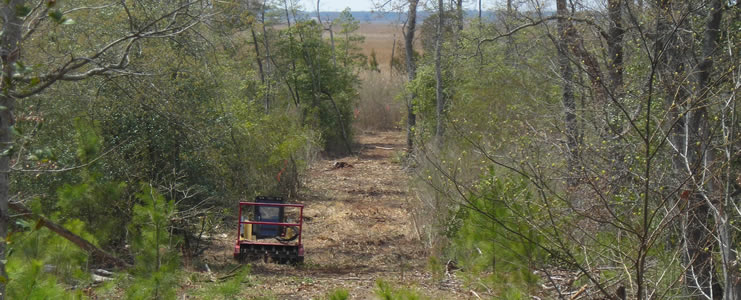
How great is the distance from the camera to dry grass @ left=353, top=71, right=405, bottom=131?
1308 inches

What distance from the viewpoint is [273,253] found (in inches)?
471

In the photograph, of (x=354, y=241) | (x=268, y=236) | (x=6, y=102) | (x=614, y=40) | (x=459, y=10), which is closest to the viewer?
(x=6, y=102)

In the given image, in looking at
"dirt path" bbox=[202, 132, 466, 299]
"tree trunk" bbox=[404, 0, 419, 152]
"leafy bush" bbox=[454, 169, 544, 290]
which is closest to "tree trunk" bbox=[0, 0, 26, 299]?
"leafy bush" bbox=[454, 169, 544, 290]

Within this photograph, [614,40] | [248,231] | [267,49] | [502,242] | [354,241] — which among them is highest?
[614,40]

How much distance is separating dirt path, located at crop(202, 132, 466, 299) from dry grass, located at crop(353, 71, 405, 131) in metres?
7.86

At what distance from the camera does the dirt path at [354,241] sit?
33.8ft

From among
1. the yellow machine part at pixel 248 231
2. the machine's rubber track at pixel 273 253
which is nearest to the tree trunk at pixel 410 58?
the yellow machine part at pixel 248 231

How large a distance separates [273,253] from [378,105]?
22.1 m

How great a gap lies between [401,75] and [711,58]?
3070 cm

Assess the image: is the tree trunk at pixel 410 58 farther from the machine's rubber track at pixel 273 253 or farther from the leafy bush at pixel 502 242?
the leafy bush at pixel 502 242

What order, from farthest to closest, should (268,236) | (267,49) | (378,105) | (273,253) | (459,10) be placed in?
(378,105) → (267,49) → (459,10) → (268,236) → (273,253)

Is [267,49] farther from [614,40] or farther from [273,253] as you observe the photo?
[614,40]

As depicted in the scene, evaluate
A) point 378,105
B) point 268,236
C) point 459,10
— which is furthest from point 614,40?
point 378,105

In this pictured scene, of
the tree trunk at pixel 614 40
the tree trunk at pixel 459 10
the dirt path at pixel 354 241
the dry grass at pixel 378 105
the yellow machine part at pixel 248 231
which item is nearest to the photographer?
the tree trunk at pixel 614 40
